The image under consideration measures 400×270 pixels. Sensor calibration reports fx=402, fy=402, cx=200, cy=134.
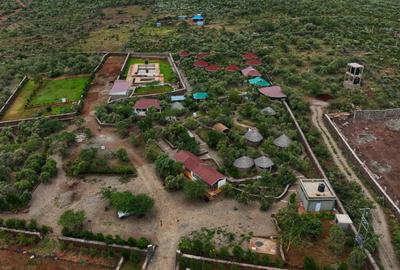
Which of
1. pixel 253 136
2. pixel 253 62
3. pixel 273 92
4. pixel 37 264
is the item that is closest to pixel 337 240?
pixel 253 136

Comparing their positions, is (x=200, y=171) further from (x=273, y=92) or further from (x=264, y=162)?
(x=273, y=92)

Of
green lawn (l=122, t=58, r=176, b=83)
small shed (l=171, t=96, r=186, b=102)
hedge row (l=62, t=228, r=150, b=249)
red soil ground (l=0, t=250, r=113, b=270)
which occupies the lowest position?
green lawn (l=122, t=58, r=176, b=83)

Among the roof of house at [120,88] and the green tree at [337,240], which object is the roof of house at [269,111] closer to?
the roof of house at [120,88]

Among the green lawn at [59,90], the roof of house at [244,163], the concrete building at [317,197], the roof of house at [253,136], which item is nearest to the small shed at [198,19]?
the green lawn at [59,90]

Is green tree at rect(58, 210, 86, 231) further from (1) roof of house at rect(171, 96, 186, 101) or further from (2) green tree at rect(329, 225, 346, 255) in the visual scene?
(1) roof of house at rect(171, 96, 186, 101)

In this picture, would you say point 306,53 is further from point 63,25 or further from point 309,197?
point 63,25

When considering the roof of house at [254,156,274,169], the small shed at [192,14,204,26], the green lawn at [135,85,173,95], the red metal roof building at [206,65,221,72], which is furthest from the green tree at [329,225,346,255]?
the small shed at [192,14,204,26]
